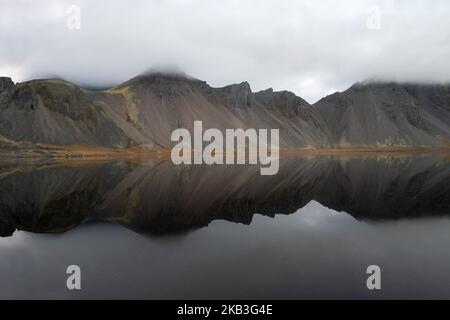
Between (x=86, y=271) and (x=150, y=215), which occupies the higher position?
(x=150, y=215)

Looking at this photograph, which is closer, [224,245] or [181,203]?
[224,245]

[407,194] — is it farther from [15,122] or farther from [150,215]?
[15,122]

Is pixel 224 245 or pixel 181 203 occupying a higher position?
pixel 181 203

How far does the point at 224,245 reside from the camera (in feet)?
62.8

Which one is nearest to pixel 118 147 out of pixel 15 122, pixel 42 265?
pixel 15 122

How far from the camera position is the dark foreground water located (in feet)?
43.4

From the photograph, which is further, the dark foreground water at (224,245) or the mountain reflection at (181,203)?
the mountain reflection at (181,203)

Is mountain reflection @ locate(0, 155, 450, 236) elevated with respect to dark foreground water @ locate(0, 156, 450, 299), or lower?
elevated

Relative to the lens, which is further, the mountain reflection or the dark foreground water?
the mountain reflection

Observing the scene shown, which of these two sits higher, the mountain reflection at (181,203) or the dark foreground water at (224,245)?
the mountain reflection at (181,203)

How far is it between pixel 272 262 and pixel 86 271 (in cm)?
757

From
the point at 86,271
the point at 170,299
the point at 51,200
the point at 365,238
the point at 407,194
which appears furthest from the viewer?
the point at 407,194

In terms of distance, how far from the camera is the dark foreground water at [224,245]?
13.2m
